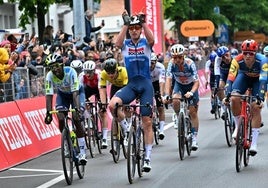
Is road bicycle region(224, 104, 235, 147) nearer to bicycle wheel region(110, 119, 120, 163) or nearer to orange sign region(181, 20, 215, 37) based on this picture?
bicycle wheel region(110, 119, 120, 163)

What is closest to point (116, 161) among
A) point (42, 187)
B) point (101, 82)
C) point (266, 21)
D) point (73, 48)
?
point (101, 82)

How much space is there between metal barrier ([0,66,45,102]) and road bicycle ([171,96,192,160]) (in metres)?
3.89

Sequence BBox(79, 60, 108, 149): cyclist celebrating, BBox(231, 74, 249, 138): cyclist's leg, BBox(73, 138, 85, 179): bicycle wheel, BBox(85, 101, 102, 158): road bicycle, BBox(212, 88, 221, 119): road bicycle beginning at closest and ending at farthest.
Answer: BBox(73, 138, 85, 179): bicycle wheel, BBox(231, 74, 249, 138): cyclist's leg, BBox(85, 101, 102, 158): road bicycle, BBox(79, 60, 108, 149): cyclist celebrating, BBox(212, 88, 221, 119): road bicycle

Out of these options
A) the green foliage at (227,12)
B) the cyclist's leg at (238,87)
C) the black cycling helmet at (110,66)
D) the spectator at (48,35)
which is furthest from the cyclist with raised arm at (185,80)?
the green foliage at (227,12)

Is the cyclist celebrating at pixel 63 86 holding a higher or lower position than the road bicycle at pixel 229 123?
higher

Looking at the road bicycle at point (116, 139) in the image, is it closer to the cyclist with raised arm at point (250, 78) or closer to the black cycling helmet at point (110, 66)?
the black cycling helmet at point (110, 66)

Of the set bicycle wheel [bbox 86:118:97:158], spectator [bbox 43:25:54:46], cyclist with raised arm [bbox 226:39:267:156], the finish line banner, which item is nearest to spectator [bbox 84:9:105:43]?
spectator [bbox 43:25:54:46]

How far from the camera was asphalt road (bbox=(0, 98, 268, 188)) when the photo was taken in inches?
485

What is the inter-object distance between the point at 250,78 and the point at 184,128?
161cm

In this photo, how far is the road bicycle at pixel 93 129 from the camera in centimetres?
1633

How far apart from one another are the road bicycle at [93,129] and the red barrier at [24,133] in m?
1.14

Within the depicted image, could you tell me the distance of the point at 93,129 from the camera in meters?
16.5

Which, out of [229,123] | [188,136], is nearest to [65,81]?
[188,136]

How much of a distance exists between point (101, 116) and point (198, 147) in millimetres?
1962
